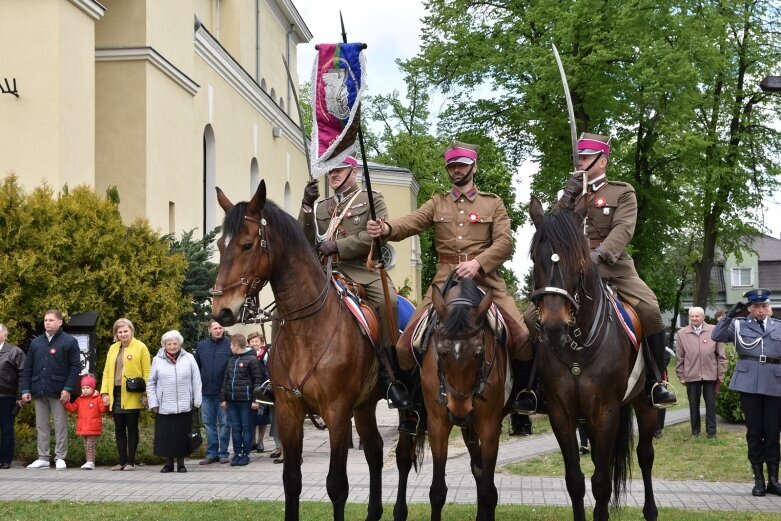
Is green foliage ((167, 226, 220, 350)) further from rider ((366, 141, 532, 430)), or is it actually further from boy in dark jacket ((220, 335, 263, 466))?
rider ((366, 141, 532, 430))

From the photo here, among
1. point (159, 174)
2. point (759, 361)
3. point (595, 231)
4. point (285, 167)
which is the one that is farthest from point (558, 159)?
point (595, 231)

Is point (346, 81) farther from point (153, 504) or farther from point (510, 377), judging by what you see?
point (153, 504)

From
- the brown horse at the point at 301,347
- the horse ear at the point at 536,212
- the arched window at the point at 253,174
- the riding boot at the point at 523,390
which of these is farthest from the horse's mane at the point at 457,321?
the arched window at the point at 253,174

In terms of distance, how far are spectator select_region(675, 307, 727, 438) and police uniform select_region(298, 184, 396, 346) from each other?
386 inches

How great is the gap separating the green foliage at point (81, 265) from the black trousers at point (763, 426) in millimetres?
9081

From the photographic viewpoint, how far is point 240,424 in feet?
47.3

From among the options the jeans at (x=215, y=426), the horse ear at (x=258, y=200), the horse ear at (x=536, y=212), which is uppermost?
the horse ear at (x=258, y=200)

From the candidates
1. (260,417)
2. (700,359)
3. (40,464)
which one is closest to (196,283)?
(260,417)

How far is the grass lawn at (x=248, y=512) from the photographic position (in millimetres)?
9562

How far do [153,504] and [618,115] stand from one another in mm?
24009

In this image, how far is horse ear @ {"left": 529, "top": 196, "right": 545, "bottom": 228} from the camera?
7.71 m

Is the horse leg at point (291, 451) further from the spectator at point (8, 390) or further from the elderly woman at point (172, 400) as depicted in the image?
the spectator at point (8, 390)

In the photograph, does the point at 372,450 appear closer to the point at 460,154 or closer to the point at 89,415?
the point at 460,154

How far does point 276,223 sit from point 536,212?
79.6 inches
